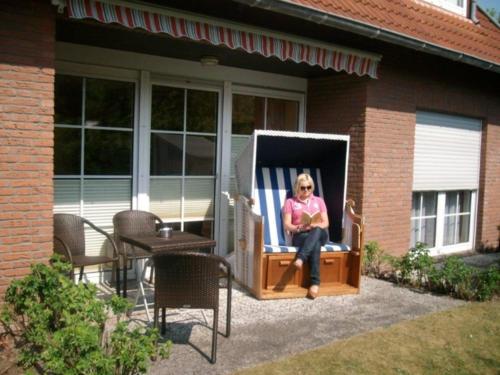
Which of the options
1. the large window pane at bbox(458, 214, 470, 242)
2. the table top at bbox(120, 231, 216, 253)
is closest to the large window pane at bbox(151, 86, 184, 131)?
the table top at bbox(120, 231, 216, 253)

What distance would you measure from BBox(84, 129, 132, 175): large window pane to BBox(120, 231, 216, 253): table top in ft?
4.47

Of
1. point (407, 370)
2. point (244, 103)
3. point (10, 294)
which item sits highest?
point (244, 103)

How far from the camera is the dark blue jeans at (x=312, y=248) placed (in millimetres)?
6430

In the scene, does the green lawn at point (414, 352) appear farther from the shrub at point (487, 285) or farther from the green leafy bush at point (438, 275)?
the green leafy bush at point (438, 275)

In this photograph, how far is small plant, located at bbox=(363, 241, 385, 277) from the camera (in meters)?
7.86

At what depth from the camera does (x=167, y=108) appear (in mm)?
7172

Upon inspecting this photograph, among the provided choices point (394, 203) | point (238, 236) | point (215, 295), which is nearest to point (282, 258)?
point (238, 236)

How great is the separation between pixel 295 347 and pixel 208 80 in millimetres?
4120

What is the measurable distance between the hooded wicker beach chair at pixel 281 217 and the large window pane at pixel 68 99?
2141 millimetres

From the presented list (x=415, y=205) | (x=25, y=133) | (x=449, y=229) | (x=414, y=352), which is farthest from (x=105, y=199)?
(x=449, y=229)

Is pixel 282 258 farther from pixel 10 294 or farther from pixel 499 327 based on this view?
pixel 10 294

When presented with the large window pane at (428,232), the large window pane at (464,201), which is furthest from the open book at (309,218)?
the large window pane at (464,201)

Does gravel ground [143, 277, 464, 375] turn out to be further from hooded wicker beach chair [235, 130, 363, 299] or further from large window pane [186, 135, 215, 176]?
large window pane [186, 135, 215, 176]

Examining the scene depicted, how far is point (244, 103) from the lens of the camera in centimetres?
800
